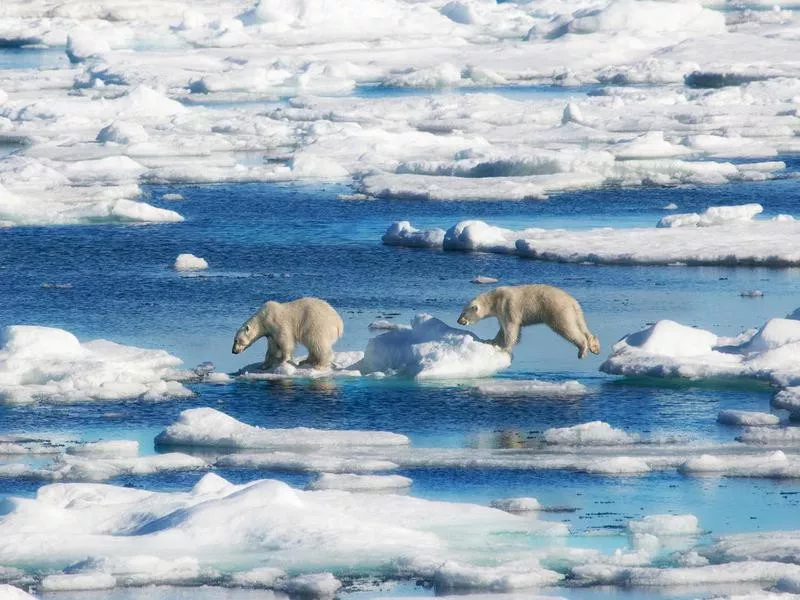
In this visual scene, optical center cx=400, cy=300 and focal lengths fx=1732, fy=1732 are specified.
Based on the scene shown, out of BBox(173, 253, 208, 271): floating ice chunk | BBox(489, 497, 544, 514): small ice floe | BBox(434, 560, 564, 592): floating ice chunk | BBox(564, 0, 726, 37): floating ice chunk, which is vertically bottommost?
BBox(173, 253, 208, 271): floating ice chunk

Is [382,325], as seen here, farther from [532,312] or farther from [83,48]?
[83,48]

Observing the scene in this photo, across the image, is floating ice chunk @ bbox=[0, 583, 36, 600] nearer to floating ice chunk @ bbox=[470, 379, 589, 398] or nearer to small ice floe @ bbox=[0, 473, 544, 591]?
small ice floe @ bbox=[0, 473, 544, 591]

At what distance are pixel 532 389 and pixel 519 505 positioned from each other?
2.84m

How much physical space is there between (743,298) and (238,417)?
576 cm

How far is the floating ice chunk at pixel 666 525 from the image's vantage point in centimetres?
748

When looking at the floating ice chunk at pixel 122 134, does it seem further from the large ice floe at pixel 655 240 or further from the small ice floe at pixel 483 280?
the small ice floe at pixel 483 280

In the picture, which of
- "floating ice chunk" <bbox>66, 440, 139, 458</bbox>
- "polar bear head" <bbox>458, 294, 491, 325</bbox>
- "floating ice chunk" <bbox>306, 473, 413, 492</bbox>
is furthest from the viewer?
"polar bear head" <bbox>458, 294, 491, 325</bbox>

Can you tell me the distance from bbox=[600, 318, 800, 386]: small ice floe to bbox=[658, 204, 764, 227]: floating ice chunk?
21.4 feet

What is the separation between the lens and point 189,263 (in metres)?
16.3

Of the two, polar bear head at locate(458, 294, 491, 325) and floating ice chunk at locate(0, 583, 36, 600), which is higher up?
floating ice chunk at locate(0, 583, 36, 600)

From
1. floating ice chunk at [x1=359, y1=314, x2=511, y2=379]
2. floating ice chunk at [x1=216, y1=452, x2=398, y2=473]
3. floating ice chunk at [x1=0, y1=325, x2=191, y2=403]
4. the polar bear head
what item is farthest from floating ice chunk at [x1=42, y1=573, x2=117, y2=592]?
the polar bear head

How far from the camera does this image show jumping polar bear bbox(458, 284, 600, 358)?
37.6 feet

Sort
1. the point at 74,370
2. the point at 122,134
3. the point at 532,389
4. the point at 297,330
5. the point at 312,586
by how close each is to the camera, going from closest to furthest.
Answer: the point at 312,586
the point at 532,389
the point at 74,370
the point at 297,330
the point at 122,134

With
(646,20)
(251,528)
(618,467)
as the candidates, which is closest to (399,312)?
(618,467)
